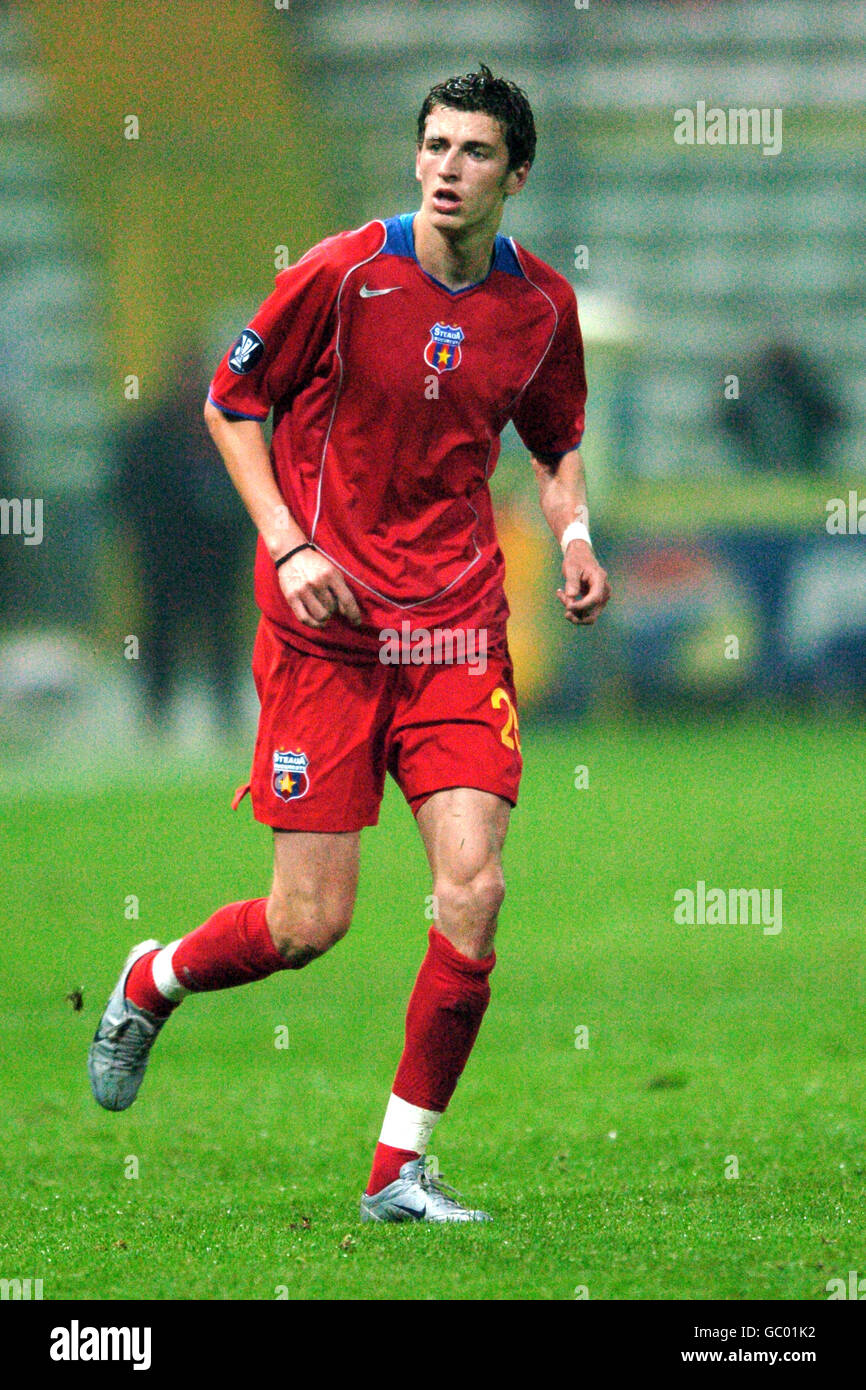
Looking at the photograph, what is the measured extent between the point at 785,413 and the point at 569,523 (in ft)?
40.1

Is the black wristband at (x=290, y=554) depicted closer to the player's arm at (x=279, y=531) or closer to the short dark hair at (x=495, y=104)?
the player's arm at (x=279, y=531)

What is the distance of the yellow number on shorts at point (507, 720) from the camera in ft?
15.0

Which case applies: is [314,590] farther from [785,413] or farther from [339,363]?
[785,413]

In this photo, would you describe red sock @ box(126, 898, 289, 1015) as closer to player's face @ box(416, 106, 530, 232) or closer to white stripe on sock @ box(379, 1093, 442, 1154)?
white stripe on sock @ box(379, 1093, 442, 1154)

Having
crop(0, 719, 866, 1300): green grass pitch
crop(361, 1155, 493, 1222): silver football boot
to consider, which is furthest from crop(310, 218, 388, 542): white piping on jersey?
crop(0, 719, 866, 1300): green grass pitch

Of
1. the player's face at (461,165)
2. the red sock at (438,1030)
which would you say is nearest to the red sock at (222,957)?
the red sock at (438,1030)

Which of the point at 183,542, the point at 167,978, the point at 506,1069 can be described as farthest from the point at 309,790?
the point at 183,542

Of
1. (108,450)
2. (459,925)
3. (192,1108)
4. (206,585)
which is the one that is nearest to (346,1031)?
(192,1108)

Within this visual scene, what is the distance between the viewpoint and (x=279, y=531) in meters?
4.45

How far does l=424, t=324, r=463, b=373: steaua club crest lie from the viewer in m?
4.56

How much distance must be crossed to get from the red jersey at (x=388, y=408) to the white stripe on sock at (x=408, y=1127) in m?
0.94

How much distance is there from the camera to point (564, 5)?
18.8 meters
